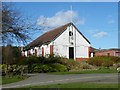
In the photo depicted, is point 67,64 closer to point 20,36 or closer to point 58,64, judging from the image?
point 58,64

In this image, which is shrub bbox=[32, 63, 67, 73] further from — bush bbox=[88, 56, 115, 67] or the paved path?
the paved path

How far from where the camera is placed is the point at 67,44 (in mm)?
48625

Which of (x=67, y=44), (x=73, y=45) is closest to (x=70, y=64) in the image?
(x=67, y=44)

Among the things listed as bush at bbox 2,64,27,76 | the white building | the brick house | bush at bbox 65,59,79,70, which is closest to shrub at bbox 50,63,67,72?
bush at bbox 65,59,79,70

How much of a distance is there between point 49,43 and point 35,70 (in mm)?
16232

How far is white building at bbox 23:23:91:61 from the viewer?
48.1 m

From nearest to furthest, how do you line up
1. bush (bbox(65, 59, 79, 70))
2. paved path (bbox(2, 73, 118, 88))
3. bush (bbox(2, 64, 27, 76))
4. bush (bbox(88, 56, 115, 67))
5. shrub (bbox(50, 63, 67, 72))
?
1. paved path (bbox(2, 73, 118, 88))
2. bush (bbox(2, 64, 27, 76))
3. shrub (bbox(50, 63, 67, 72))
4. bush (bbox(65, 59, 79, 70))
5. bush (bbox(88, 56, 115, 67))

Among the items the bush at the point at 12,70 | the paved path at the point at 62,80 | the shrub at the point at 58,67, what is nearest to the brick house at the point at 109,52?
the shrub at the point at 58,67

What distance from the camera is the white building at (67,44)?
48062mm

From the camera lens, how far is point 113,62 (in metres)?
40.4

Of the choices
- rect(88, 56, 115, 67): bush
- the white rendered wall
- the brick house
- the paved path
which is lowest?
the paved path

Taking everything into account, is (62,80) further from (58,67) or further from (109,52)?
(109,52)

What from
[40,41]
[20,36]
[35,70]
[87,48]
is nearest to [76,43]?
[87,48]

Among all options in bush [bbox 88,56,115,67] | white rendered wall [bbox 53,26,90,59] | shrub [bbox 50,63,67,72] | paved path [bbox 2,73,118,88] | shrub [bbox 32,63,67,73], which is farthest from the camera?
white rendered wall [bbox 53,26,90,59]
